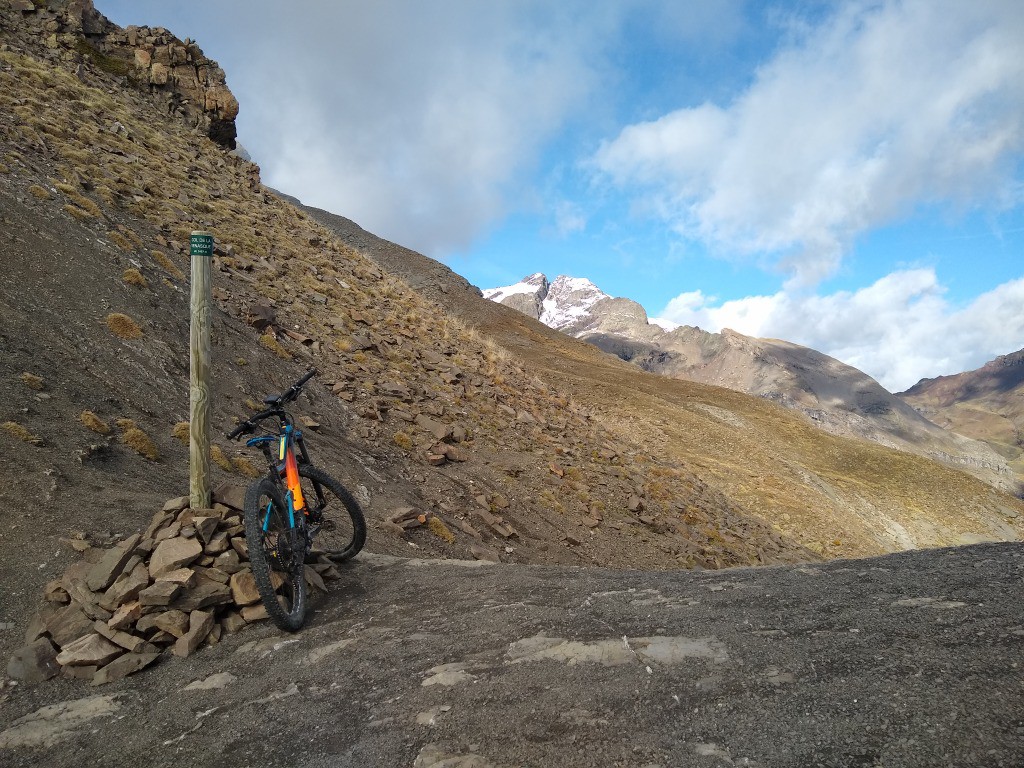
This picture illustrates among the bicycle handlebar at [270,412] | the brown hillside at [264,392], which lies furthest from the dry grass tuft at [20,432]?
the bicycle handlebar at [270,412]

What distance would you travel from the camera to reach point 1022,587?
4043 mm

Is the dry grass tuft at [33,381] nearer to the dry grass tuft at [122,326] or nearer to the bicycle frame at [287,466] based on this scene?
the dry grass tuft at [122,326]

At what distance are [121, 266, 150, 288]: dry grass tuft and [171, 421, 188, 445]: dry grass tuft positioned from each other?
4746mm

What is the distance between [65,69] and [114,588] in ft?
87.4

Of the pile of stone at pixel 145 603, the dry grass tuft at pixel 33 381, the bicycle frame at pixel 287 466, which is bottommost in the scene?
the pile of stone at pixel 145 603

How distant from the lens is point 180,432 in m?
8.77

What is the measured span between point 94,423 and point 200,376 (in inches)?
119

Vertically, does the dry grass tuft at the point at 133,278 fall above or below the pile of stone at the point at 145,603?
above

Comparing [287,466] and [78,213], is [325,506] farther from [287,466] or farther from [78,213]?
[78,213]

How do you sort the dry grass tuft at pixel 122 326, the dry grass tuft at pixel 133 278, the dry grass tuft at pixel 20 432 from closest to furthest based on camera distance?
the dry grass tuft at pixel 20 432 → the dry grass tuft at pixel 122 326 → the dry grass tuft at pixel 133 278

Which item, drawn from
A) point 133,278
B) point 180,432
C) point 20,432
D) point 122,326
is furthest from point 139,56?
point 20,432

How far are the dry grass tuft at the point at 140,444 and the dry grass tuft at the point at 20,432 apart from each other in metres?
1.07

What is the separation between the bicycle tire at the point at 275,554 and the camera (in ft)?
15.9

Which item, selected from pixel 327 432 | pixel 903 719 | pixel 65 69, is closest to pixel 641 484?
pixel 327 432
